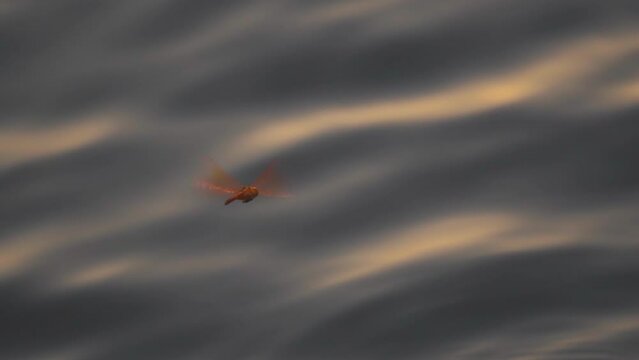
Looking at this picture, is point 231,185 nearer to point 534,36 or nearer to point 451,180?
point 451,180

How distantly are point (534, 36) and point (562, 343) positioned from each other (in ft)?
4.49

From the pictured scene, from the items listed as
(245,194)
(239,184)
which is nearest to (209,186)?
(239,184)

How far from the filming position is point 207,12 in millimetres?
7230

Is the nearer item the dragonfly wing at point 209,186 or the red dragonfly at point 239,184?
the red dragonfly at point 239,184

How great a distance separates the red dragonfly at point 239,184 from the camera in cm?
664

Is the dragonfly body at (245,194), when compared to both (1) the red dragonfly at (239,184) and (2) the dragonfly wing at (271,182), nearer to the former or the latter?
(1) the red dragonfly at (239,184)

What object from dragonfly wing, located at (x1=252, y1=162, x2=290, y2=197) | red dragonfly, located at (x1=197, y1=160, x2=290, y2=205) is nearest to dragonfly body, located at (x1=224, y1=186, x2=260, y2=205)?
red dragonfly, located at (x1=197, y1=160, x2=290, y2=205)

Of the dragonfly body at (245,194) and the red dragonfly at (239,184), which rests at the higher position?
the red dragonfly at (239,184)

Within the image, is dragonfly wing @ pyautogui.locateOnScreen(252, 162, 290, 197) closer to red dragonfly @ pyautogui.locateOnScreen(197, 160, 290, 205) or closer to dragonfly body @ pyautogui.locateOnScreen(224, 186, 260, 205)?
red dragonfly @ pyautogui.locateOnScreen(197, 160, 290, 205)

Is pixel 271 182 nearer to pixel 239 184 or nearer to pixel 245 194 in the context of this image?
pixel 239 184

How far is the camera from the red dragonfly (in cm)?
664

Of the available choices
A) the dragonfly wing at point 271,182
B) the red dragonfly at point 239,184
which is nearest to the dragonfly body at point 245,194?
the red dragonfly at point 239,184

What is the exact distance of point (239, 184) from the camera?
6.66 m

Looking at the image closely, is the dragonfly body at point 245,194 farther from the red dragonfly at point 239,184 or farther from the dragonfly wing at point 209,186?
the dragonfly wing at point 209,186
